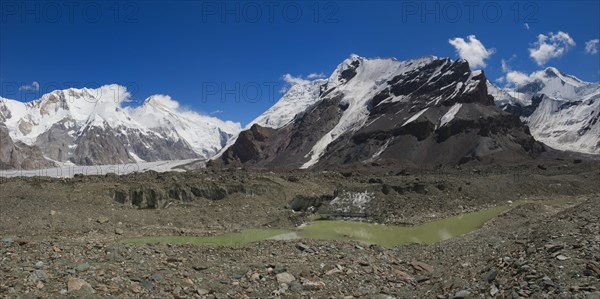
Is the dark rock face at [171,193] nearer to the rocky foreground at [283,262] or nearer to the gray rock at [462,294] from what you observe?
the rocky foreground at [283,262]

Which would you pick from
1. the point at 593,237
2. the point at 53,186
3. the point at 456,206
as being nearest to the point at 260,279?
the point at 593,237

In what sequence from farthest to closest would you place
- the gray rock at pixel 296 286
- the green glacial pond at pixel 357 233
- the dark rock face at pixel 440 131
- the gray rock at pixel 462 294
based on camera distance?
the dark rock face at pixel 440 131, the green glacial pond at pixel 357 233, the gray rock at pixel 296 286, the gray rock at pixel 462 294

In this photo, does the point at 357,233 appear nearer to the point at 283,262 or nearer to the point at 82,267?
the point at 283,262

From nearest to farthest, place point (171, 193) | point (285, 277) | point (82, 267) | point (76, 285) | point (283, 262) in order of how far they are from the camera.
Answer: point (76, 285)
point (82, 267)
point (285, 277)
point (283, 262)
point (171, 193)

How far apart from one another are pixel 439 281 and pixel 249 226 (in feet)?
72.0

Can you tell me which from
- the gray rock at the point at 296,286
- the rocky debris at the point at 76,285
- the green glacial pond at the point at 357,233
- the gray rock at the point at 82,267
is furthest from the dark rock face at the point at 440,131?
the rocky debris at the point at 76,285

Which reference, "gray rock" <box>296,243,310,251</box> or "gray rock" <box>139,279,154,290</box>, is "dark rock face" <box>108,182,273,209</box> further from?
"gray rock" <box>139,279,154,290</box>

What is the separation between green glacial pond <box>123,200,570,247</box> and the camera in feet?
104

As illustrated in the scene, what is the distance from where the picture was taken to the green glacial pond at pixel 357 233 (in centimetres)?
3166

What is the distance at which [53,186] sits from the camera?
45.8 metres

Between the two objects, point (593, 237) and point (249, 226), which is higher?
point (249, 226)

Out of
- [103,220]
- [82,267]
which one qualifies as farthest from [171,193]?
[82,267]

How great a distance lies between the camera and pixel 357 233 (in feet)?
113

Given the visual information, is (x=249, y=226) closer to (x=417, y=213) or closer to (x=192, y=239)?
(x=192, y=239)
